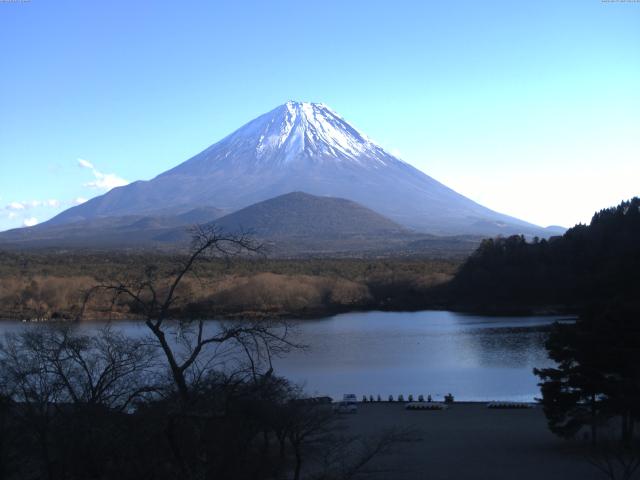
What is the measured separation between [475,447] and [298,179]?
10278 centimetres

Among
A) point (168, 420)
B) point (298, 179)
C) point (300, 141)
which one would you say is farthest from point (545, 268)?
point (300, 141)

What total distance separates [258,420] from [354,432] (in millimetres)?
6083

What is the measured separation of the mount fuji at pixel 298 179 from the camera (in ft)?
361

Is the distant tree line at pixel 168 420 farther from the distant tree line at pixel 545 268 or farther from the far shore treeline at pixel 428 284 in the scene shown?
the distant tree line at pixel 545 268

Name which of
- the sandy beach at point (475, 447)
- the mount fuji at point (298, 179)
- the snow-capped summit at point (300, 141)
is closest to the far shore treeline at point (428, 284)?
the sandy beach at point (475, 447)

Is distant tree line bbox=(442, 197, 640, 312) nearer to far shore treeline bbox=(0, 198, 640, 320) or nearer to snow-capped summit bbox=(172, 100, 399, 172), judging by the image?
far shore treeline bbox=(0, 198, 640, 320)

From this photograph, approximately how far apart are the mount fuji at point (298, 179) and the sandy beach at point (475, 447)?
92538 mm

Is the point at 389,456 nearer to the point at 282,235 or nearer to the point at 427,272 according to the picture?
the point at 427,272

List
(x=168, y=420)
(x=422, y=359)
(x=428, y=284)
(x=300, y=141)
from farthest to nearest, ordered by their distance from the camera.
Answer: (x=300, y=141), (x=428, y=284), (x=422, y=359), (x=168, y=420)

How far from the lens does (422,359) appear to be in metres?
21.2

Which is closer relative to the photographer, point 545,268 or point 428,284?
point 545,268

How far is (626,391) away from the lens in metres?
9.45

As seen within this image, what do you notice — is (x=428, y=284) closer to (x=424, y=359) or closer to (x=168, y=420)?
(x=424, y=359)

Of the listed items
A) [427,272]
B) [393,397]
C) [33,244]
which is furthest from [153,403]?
[33,244]
